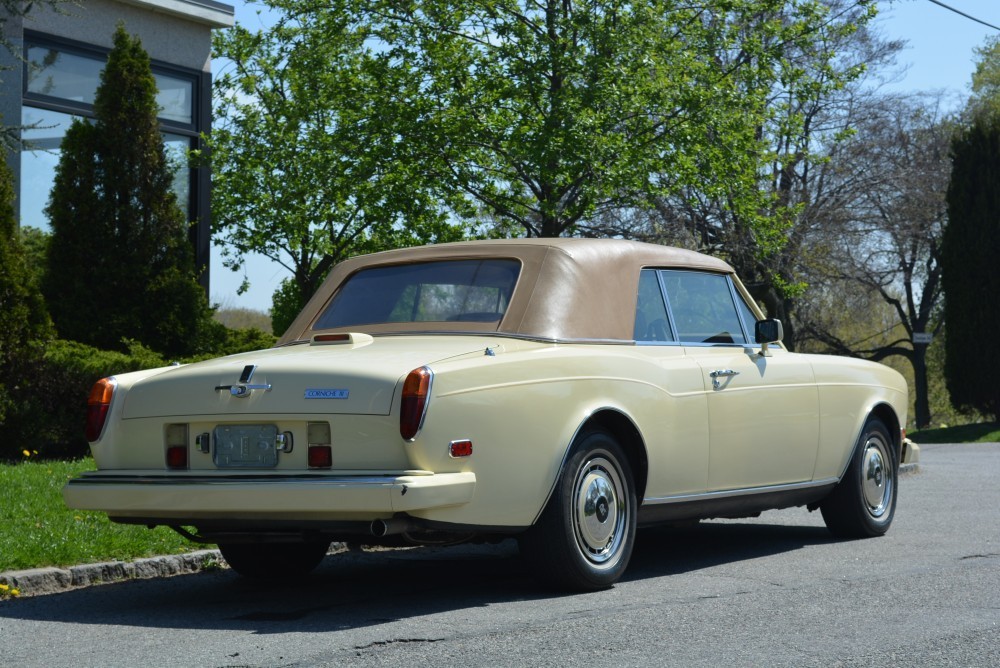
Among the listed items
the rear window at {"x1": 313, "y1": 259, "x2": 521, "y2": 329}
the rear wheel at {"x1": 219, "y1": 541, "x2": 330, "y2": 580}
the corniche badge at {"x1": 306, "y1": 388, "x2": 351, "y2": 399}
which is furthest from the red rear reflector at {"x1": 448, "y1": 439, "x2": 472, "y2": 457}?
the rear wheel at {"x1": 219, "y1": 541, "x2": 330, "y2": 580}

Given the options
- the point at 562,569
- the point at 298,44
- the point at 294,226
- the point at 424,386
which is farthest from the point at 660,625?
the point at 294,226

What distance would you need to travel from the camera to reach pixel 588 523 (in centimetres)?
632

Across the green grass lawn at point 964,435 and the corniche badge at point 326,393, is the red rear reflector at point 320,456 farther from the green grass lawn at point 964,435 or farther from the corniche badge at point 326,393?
the green grass lawn at point 964,435

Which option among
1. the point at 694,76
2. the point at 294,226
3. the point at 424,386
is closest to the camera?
the point at 424,386

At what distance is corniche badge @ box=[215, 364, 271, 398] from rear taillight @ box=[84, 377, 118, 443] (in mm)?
700

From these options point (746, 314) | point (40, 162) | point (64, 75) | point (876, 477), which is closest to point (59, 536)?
point (746, 314)

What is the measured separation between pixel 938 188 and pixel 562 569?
33.0 metres

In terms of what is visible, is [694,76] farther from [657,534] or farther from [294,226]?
[657,534]

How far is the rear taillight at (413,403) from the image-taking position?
217 inches

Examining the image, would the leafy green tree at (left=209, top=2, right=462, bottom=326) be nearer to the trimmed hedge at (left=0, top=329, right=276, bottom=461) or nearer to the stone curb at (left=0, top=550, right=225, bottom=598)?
the trimmed hedge at (left=0, top=329, right=276, bottom=461)

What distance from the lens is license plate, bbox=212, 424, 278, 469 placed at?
228 inches

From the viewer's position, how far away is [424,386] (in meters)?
5.57

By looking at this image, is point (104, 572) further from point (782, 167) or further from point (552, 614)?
point (782, 167)

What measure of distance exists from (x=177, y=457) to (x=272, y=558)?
1340mm
